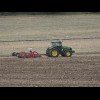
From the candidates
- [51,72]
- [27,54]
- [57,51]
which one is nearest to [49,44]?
[57,51]

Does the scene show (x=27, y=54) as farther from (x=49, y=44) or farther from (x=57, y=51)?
(x=49, y=44)

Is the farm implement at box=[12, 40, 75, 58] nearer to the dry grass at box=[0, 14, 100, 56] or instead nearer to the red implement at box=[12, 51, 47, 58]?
the red implement at box=[12, 51, 47, 58]

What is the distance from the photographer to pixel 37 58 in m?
7.90

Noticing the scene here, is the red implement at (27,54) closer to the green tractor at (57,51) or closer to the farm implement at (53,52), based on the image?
the farm implement at (53,52)

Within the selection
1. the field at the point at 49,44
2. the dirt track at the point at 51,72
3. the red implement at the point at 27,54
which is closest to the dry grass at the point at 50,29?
the field at the point at 49,44

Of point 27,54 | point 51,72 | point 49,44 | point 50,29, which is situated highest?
point 50,29

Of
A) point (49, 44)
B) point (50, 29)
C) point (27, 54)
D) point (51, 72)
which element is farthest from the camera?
point (50, 29)

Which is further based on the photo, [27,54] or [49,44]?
[49,44]

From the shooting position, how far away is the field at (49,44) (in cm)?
600

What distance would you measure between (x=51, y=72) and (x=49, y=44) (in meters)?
2.46

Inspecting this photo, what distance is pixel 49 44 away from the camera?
29.0 ft

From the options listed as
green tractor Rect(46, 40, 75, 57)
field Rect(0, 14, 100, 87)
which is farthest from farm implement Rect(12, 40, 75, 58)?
field Rect(0, 14, 100, 87)
